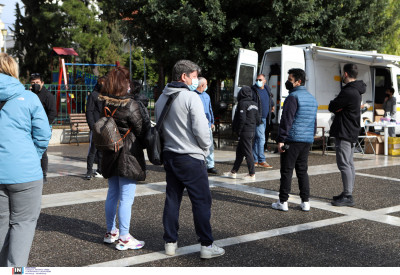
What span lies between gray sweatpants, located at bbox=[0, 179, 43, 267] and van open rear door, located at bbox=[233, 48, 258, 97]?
9.34 m

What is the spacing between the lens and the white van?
12109 mm

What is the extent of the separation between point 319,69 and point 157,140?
9.40 m

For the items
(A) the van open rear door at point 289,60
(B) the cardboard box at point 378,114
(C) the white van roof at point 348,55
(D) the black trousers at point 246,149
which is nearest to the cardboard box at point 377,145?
(B) the cardboard box at point 378,114

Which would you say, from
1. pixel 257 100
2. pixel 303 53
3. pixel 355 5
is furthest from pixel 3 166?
pixel 355 5

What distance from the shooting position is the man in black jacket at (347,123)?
6.26m

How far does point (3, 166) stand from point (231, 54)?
11.8 m

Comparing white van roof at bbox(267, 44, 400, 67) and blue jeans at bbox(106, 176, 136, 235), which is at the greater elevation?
white van roof at bbox(267, 44, 400, 67)

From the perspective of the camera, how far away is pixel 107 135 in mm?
4246

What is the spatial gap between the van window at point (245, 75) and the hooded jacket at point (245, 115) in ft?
13.9

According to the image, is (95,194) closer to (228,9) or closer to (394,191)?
(394,191)

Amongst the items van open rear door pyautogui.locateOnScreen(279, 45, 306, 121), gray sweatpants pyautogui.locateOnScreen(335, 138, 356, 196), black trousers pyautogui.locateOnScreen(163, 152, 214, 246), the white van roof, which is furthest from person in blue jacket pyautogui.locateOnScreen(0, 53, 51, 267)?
the white van roof

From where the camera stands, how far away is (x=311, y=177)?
28.2 ft

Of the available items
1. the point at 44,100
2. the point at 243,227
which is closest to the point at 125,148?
the point at 243,227

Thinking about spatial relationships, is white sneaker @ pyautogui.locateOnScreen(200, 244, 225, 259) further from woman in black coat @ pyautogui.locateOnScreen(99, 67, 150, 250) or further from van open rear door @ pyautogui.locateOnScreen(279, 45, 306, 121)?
van open rear door @ pyautogui.locateOnScreen(279, 45, 306, 121)
